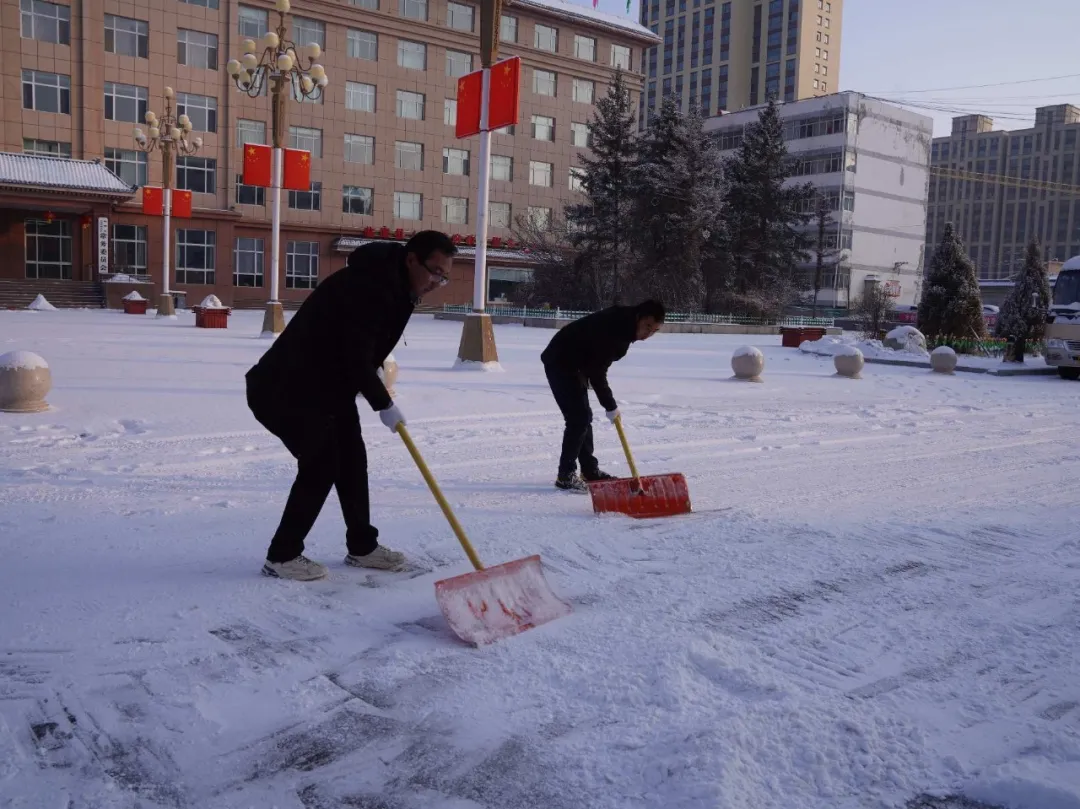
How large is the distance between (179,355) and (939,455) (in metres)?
12.1

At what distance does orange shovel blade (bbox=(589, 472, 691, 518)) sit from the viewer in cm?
573

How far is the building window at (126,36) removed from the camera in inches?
1513

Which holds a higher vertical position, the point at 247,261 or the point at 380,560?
the point at 247,261

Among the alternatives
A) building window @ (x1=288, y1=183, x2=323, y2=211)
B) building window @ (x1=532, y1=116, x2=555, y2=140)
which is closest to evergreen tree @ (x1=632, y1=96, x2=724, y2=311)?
building window @ (x1=532, y1=116, x2=555, y2=140)

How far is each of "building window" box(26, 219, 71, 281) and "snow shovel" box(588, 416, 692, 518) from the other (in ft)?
125

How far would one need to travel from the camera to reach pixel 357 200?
4512 centimetres

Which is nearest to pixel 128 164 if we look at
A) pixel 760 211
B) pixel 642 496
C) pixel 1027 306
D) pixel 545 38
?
pixel 545 38

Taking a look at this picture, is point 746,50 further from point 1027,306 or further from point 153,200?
point 1027,306

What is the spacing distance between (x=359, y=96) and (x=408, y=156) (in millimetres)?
3830

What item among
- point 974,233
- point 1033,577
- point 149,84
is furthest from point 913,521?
point 974,233

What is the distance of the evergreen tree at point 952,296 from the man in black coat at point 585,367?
19829mm

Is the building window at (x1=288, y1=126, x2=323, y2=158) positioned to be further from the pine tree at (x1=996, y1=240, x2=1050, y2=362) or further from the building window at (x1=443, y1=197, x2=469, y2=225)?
the pine tree at (x1=996, y1=240, x2=1050, y2=362)

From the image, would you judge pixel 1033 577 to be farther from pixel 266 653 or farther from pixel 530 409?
pixel 530 409

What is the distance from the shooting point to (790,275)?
Answer: 39.2 metres
